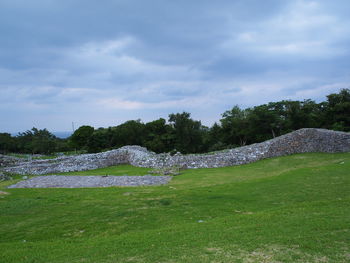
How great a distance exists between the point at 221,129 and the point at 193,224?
97.1 feet

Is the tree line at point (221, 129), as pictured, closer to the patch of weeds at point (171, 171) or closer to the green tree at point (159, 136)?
the green tree at point (159, 136)

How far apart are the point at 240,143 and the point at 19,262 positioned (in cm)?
3063

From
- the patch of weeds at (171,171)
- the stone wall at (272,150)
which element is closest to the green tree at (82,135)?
the stone wall at (272,150)

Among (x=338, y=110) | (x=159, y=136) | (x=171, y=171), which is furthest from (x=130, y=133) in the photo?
(x=338, y=110)

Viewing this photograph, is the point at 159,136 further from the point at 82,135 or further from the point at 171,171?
the point at 171,171

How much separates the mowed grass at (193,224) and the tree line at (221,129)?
19153 millimetres

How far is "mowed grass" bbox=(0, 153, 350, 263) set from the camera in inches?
145

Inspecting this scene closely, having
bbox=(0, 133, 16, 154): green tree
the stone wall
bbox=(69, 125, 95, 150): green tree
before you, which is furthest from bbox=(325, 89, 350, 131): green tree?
bbox=(0, 133, 16, 154): green tree

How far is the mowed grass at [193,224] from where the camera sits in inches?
145

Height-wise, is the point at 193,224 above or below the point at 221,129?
below

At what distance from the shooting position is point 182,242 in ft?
13.9

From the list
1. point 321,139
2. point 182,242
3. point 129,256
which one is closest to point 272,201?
point 182,242

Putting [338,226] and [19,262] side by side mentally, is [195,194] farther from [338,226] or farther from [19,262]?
[19,262]

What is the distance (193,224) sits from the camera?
545 centimetres
